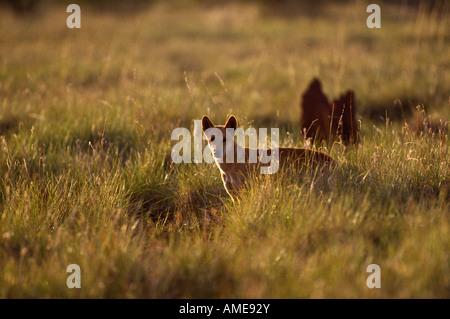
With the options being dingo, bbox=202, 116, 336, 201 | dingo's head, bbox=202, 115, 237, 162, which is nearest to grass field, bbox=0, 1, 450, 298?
dingo, bbox=202, 116, 336, 201

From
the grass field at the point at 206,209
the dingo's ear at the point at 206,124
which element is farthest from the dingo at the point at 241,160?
the grass field at the point at 206,209

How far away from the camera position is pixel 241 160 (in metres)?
3.74

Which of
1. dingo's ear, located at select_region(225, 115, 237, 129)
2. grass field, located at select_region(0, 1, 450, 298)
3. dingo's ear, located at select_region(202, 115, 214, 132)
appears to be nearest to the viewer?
grass field, located at select_region(0, 1, 450, 298)

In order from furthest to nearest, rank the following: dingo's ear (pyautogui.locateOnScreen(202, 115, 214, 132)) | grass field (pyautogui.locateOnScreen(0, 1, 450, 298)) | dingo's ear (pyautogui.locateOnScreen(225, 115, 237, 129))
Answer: dingo's ear (pyautogui.locateOnScreen(202, 115, 214, 132)) < dingo's ear (pyautogui.locateOnScreen(225, 115, 237, 129)) < grass field (pyautogui.locateOnScreen(0, 1, 450, 298))

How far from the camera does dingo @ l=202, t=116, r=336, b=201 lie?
11.8 feet

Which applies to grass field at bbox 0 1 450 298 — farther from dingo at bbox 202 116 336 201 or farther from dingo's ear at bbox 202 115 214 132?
dingo's ear at bbox 202 115 214 132

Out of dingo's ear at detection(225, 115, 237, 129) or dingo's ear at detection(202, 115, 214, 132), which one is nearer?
dingo's ear at detection(225, 115, 237, 129)

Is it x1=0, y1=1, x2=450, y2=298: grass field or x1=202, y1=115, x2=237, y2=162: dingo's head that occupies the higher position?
x1=202, y1=115, x2=237, y2=162: dingo's head

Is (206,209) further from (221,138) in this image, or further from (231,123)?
(231,123)

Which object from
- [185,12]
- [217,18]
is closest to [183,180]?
[217,18]

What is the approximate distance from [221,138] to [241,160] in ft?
1.02

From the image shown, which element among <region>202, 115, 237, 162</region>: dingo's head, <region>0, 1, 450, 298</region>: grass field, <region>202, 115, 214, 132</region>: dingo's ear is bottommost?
<region>0, 1, 450, 298</region>: grass field

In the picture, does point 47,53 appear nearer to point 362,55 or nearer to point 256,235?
point 362,55

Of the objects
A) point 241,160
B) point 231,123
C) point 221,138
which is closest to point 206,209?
point 241,160
